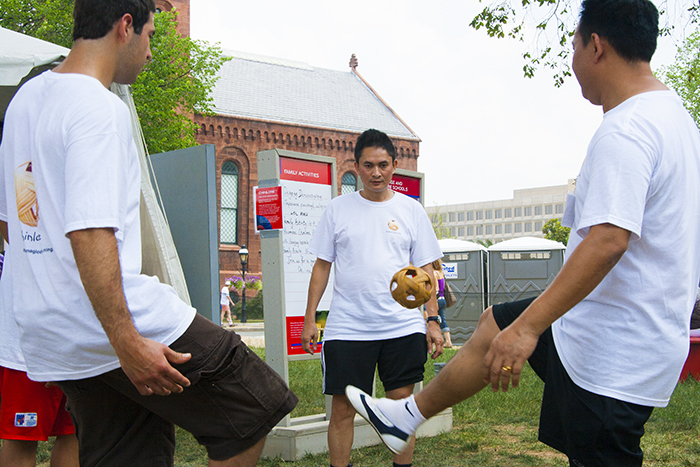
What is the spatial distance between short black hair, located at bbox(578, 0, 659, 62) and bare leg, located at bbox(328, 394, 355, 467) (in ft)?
8.67

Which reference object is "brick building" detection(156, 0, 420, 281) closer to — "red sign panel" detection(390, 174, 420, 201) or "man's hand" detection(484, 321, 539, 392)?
"red sign panel" detection(390, 174, 420, 201)

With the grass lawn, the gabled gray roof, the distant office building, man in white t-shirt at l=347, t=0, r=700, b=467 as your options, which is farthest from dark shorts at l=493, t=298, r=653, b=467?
the distant office building

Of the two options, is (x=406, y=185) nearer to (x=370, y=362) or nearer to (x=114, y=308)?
(x=370, y=362)

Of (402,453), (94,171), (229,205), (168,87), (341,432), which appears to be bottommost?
(402,453)

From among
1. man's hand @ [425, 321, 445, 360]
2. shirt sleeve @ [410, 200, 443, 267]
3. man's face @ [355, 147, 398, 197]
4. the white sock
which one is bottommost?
the white sock

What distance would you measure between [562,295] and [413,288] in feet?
4.49

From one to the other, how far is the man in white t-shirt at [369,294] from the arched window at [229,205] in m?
A: 33.4

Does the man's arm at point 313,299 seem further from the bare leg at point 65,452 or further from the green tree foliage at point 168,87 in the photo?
the green tree foliage at point 168,87

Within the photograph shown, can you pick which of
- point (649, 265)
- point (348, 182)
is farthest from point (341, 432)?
point (348, 182)

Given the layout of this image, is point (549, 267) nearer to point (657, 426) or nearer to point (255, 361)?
point (657, 426)

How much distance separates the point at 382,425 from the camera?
8.42 ft

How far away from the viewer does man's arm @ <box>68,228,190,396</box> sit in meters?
1.85

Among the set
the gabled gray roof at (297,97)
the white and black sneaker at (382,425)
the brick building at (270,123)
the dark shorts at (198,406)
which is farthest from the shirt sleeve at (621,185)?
the gabled gray roof at (297,97)

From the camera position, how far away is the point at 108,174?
6.25 ft
